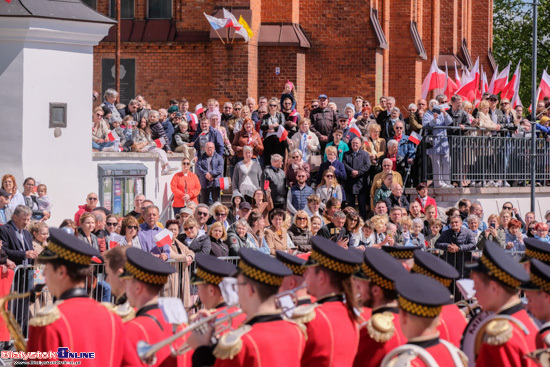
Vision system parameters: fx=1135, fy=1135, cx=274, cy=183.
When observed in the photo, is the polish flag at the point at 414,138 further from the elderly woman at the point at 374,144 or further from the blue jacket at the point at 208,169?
the blue jacket at the point at 208,169

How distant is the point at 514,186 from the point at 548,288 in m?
18.1

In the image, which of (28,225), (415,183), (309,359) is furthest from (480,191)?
(309,359)

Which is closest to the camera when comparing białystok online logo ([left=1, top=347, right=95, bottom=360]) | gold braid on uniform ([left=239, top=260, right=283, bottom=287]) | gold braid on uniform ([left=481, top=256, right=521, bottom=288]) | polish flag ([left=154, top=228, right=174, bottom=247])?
gold braid on uniform ([left=239, top=260, right=283, bottom=287])

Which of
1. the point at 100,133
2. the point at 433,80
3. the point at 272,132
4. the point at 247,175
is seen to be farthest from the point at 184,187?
the point at 433,80

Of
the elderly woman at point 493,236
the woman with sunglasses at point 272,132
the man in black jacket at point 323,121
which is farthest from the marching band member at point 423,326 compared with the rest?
the man in black jacket at point 323,121

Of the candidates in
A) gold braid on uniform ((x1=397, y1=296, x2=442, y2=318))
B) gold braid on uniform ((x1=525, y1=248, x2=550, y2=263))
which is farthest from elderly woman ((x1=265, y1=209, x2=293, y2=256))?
gold braid on uniform ((x1=397, y1=296, x2=442, y2=318))

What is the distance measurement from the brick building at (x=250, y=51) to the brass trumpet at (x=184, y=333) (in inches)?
810

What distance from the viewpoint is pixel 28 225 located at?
A: 13781 mm

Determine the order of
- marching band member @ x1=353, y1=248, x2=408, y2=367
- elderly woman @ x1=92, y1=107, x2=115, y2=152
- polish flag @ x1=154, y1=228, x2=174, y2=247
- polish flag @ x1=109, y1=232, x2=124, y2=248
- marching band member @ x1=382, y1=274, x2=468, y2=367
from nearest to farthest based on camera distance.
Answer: marching band member @ x1=382, y1=274, x2=468, y2=367, marching band member @ x1=353, y1=248, x2=408, y2=367, polish flag @ x1=154, y1=228, x2=174, y2=247, polish flag @ x1=109, y1=232, x2=124, y2=248, elderly woman @ x1=92, y1=107, x2=115, y2=152

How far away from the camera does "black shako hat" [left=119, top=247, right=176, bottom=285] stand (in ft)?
23.0

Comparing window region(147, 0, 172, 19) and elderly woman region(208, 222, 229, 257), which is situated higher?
window region(147, 0, 172, 19)

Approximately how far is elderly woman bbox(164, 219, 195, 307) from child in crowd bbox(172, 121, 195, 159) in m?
6.27

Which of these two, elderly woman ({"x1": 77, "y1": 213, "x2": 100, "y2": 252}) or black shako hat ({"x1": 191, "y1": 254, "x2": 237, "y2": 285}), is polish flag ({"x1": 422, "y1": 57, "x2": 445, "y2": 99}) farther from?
black shako hat ({"x1": 191, "y1": 254, "x2": 237, "y2": 285})

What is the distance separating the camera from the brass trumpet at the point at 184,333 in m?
6.29
